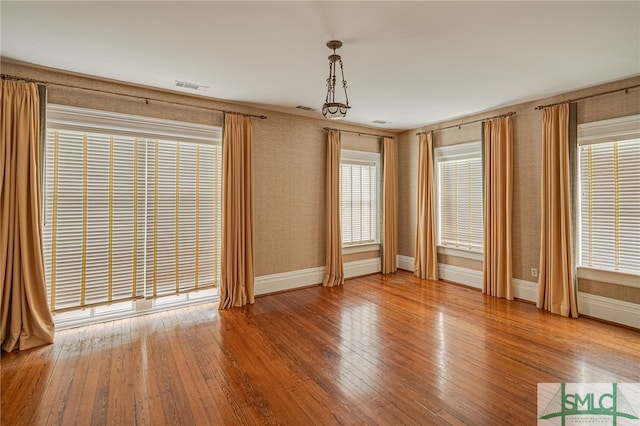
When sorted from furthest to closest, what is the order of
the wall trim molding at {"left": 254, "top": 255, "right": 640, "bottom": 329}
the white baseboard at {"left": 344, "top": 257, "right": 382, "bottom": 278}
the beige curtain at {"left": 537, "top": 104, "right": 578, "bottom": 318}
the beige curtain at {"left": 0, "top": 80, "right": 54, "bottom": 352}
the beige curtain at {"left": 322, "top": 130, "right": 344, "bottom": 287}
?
the white baseboard at {"left": 344, "top": 257, "right": 382, "bottom": 278}
the beige curtain at {"left": 322, "top": 130, "right": 344, "bottom": 287}
the beige curtain at {"left": 537, "top": 104, "right": 578, "bottom": 318}
the wall trim molding at {"left": 254, "top": 255, "right": 640, "bottom": 329}
the beige curtain at {"left": 0, "top": 80, "right": 54, "bottom": 352}

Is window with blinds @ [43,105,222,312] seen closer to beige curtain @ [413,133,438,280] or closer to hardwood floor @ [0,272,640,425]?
hardwood floor @ [0,272,640,425]

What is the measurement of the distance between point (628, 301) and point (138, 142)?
6256mm

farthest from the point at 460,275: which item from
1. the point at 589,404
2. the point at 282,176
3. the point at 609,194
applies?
the point at 282,176

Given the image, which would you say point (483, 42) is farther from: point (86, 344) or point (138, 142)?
point (86, 344)

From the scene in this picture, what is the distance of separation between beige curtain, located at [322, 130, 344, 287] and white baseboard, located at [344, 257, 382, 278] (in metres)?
0.41

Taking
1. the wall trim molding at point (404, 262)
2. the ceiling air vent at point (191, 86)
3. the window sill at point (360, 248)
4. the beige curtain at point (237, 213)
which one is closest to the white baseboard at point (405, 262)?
the wall trim molding at point (404, 262)

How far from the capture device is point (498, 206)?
470cm

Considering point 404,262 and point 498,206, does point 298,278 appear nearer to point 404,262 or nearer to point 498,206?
point 404,262

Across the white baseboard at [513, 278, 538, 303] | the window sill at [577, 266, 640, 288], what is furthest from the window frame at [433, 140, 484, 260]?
the window sill at [577, 266, 640, 288]

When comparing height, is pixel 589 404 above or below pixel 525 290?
below

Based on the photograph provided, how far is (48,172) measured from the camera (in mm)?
3373

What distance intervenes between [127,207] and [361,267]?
4059 mm

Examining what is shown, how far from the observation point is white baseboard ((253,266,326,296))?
484cm

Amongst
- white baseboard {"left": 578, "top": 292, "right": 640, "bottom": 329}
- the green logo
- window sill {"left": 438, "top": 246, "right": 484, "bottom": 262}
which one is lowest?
the green logo
